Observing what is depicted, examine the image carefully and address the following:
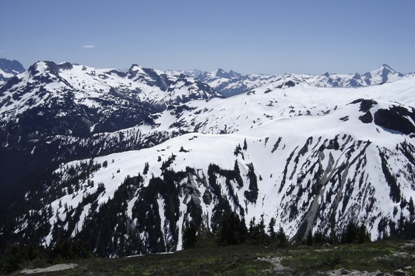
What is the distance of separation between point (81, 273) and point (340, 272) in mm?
35668

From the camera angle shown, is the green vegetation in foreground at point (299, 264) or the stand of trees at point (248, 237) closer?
the green vegetation in foreground at point (299, 264)

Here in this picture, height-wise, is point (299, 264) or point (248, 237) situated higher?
point (299, 264)

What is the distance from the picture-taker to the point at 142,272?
46.6m

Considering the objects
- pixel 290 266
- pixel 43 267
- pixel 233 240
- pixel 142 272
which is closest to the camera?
pixel 290 266

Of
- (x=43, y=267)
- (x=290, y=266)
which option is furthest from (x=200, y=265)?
(x=43, y=267)

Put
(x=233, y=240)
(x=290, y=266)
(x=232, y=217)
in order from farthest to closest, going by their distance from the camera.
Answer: (x=232, y=217) → (x=233, y=240) → (x=290, y=266)

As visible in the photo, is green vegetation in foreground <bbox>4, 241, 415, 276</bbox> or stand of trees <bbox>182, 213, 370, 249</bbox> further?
stand of trees <bbox>182, 213, 370, 249</bbox>

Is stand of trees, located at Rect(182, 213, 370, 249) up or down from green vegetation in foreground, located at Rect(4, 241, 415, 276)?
down

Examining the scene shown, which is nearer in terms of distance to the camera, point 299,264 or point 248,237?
point 299,264

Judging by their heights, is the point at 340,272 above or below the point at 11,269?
above

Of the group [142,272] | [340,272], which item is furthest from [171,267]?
[340,272]

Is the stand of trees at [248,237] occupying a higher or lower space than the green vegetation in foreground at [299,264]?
lower

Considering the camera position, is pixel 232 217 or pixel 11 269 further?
pixel 232 217

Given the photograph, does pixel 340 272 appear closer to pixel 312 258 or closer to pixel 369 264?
pixel 369 264
